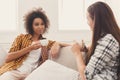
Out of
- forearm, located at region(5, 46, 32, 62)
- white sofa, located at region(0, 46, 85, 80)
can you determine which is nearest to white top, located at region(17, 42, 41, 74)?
forearm, located at region(5, 46, 32, 62)

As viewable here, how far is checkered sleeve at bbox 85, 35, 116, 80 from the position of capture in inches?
74.2

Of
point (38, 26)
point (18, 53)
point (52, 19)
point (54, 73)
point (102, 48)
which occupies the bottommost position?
point (54, 73)

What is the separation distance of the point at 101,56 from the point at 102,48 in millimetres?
58

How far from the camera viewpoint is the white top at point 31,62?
8.59 feet

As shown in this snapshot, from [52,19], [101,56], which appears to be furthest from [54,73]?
[52,19]

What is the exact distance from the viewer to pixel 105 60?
1890 mm

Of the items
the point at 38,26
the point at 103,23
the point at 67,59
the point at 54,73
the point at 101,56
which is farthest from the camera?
the point at 38,26

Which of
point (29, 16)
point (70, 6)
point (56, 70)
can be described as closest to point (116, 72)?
point (56, 70)

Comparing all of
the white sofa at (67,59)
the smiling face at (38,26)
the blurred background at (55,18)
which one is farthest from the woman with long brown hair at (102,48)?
the blurred background at (55,18)

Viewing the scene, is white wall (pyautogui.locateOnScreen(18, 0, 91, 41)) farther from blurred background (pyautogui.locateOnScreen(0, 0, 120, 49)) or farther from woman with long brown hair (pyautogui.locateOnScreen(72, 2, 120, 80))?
woman with long brown hair (pyautogui.locateOnScreen(72, 2, 120, 80))

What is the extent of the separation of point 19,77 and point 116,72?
988mm

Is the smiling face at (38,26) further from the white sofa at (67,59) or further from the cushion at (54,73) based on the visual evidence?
the cushion at (54,73)

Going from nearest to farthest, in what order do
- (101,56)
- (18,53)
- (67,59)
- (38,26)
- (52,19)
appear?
1. (101,56)
2. (67,59)
3. (18,53)
4. (38,26)
5. (52,19)

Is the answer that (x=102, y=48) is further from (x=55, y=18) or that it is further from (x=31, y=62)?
(x=55, y=18)
